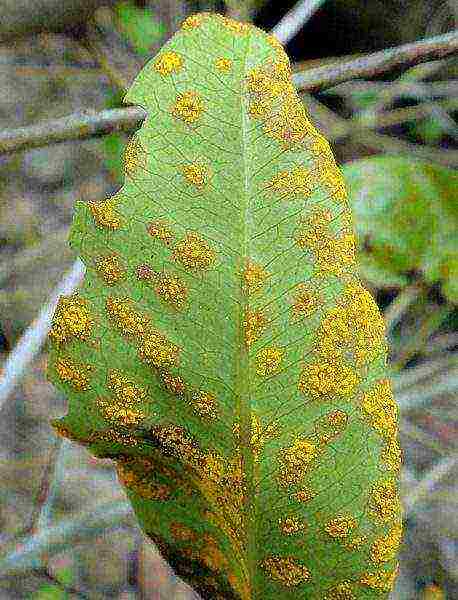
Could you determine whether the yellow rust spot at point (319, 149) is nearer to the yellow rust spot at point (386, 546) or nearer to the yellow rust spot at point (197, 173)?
the yellow rust spot at point (197, 173)

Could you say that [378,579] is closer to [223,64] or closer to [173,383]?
[173,383]

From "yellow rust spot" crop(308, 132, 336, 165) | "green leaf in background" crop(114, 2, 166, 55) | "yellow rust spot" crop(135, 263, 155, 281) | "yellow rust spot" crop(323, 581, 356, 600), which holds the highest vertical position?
"green leaf in background" crop(114, 2, 166, 55)

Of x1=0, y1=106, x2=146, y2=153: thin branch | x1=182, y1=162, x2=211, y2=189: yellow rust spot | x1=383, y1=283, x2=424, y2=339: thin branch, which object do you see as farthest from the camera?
x1=383, y1=283, x2=424, y2=339: thin branch

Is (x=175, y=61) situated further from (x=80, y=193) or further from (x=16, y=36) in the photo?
(x=80, y=193)

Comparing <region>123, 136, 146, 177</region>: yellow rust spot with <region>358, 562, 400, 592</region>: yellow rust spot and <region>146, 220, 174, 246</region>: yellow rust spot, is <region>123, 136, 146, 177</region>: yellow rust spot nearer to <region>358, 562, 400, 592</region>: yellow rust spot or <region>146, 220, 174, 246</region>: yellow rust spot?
<region>146, 220, 174, 246</region>: yellow rust spot

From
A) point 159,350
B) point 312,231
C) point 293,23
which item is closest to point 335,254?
point 312,231

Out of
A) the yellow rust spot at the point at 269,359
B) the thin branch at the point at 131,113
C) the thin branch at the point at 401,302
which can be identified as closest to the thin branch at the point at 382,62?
the thin branch at the point at 131,113

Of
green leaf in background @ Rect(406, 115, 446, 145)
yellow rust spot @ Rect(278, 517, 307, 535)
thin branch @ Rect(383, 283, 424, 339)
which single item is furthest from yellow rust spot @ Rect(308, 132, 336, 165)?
green leaf in background @ Rect(406, 115, 446, 145)
